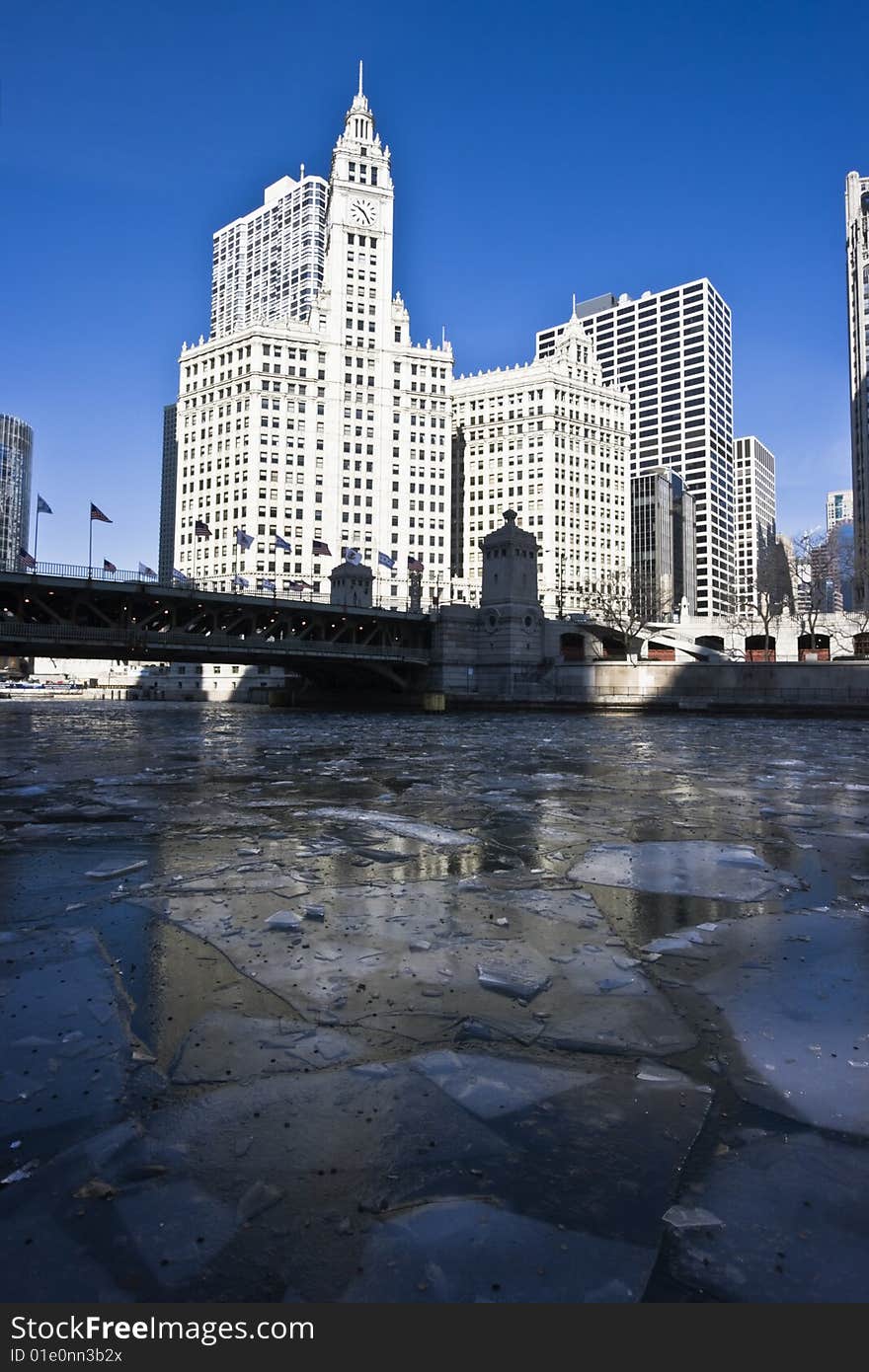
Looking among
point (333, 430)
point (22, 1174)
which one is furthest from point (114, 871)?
point (333, 430)

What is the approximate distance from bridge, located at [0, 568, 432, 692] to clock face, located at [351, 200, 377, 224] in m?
102

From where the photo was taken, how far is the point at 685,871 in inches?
274

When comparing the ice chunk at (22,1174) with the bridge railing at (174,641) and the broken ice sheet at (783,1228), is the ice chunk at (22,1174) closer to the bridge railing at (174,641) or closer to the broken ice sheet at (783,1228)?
the broken ice sheet at (783,1228)

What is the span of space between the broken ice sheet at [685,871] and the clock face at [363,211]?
6220 inches

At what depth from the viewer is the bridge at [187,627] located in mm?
48531

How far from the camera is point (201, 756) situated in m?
20.5

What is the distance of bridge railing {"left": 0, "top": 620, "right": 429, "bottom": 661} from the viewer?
46.8m

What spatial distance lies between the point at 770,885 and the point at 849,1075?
336cm

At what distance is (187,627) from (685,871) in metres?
58.3

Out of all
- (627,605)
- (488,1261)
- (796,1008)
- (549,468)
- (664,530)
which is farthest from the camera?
(664,530)

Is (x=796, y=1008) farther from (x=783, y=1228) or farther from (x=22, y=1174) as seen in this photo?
(x=22, y=1174)

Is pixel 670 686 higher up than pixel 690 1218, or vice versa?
pixel 670 686

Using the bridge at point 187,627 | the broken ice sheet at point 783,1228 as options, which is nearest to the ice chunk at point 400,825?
the broken ice sheet at point 783,1228

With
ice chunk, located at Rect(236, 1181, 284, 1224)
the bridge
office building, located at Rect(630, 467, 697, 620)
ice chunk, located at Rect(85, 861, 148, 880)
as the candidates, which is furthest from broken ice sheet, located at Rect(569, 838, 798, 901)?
office building, located at Rect(630, 467, 697, 620)
